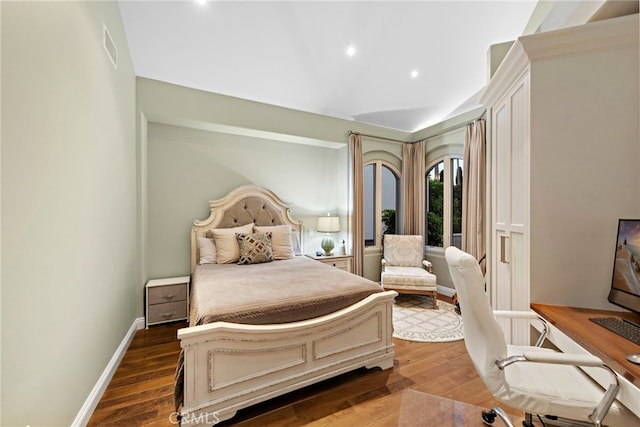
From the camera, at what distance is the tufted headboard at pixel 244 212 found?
3.40 m

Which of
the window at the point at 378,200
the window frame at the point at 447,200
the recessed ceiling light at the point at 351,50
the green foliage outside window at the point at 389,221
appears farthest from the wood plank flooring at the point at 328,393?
the recessed ceiling light at the point at 351,50

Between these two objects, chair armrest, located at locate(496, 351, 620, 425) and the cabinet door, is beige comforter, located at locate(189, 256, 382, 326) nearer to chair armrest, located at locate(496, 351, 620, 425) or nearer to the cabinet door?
the cabinet door

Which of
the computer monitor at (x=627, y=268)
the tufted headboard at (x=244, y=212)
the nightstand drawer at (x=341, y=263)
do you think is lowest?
the nightstand drawer at (x=341, y=263)

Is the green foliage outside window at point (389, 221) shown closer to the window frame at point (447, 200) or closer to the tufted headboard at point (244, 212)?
the window frame at point (447, 200)

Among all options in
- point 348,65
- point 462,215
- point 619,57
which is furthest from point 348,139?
point 619,57

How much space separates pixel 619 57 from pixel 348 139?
3.01 meters

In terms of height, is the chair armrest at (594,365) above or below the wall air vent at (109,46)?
below

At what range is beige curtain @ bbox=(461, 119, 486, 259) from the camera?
345 cm

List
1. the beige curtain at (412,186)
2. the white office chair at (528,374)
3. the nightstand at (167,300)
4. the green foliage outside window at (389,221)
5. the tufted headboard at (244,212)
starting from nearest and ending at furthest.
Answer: the white office chair at (528,374), the nightstand at (167,300), the tufted headboard at (244,212), the beige curtain at (412,186), the green foliage outside window at (389,221)

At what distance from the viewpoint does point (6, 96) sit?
0.97m

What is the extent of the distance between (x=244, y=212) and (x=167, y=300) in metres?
1.41

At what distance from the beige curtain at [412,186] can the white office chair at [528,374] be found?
329 cm

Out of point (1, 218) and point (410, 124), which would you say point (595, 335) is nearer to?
point (1, 218)

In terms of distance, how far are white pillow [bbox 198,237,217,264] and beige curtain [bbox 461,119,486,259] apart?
3470 millimetres
